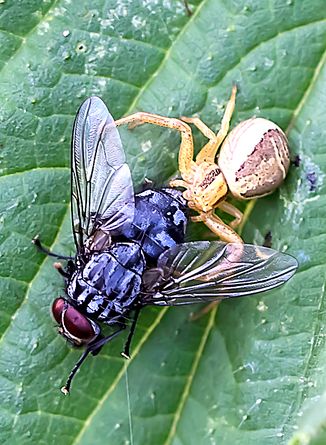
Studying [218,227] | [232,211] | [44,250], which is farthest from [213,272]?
[44,250]

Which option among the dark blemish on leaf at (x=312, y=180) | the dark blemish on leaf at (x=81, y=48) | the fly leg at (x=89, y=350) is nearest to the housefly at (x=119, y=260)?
the fly leg at (x=89, y=350)

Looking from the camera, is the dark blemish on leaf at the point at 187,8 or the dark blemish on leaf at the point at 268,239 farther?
the dark blemish on leaf at the point at 268,239

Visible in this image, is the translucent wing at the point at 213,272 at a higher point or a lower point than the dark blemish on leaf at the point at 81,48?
lower

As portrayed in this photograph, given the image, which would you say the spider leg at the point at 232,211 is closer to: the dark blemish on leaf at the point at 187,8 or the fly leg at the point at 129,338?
the fly leg at the point at 129,338

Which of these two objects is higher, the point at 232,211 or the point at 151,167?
the point at 151,167

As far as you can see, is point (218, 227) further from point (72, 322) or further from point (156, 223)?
point (72, 322)

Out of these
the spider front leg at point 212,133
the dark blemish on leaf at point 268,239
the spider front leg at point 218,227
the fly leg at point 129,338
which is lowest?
the fly leg at point 129,338

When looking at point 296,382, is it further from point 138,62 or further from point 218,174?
point 138,62
